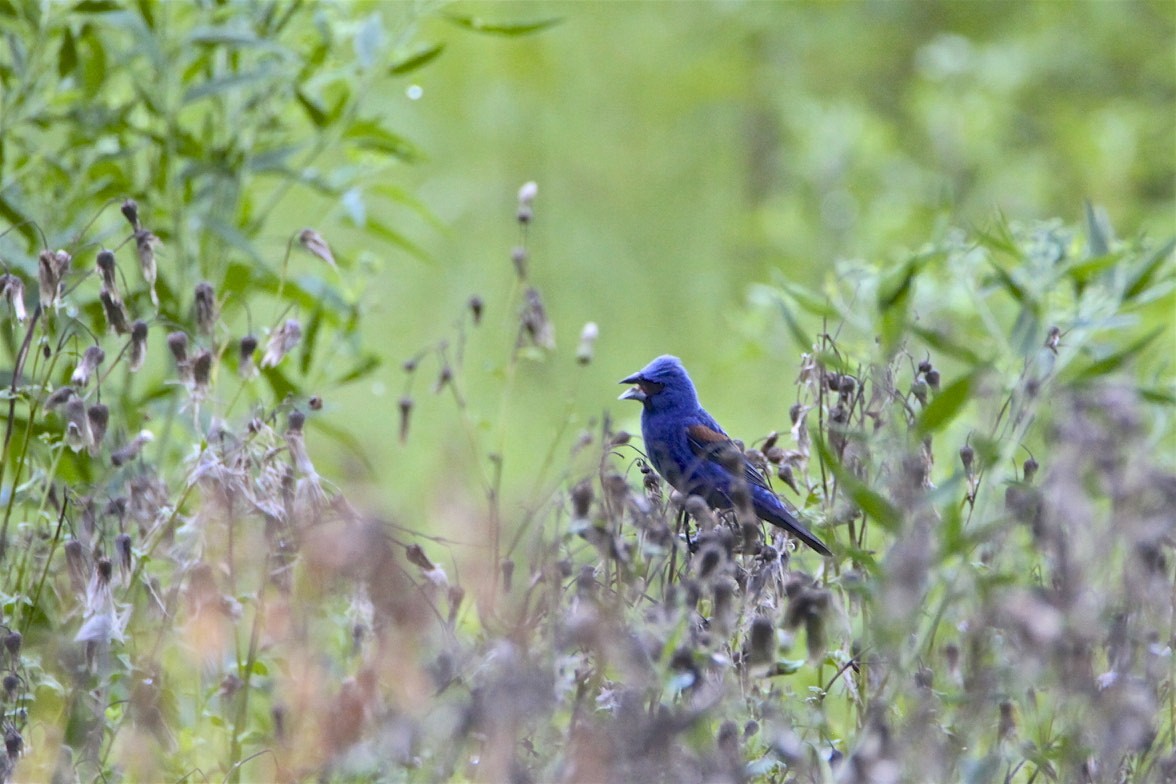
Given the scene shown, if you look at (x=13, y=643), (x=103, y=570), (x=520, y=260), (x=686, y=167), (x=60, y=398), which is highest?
(x=686, y=167)

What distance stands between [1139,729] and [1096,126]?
812 centimetres

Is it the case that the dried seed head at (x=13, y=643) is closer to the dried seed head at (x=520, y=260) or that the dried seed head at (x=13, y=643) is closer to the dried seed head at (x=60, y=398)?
the dried seed head at (x=60, y=398)

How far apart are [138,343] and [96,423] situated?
0.13 metres

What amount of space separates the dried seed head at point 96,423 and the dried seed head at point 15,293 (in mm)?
159

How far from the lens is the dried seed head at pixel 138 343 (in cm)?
188

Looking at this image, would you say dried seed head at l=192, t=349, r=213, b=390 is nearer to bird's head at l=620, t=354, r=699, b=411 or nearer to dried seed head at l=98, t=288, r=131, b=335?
dried seed head at l=98, t=288, r=131, b=335

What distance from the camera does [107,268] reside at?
6.16ft

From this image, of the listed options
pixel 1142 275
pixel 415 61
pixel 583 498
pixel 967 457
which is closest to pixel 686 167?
pixel 415 61

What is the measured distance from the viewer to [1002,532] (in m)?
1.57

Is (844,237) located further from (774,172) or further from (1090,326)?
(1090,326)

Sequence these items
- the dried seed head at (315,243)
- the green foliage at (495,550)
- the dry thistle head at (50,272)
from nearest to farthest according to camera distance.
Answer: the green foliage at (495,550), the dry thistle head at (50,272), the dried seed head at (315,243)

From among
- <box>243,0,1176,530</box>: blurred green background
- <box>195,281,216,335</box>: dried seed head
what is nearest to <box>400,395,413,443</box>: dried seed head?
<box>195,281,216,335</box>: dried seed head

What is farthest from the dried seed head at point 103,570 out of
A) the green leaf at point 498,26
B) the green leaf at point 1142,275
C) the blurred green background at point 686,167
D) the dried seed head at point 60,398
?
the blurred green background at point 686,167

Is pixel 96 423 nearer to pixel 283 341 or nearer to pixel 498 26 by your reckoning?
pixel 283 341
